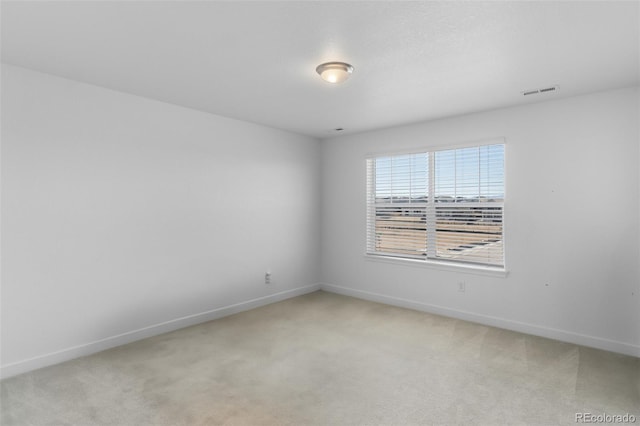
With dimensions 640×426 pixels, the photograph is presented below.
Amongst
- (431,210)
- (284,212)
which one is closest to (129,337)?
(284,212)

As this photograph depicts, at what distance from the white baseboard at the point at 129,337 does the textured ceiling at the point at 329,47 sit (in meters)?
2.37

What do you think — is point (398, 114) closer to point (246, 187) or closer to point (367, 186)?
point (367, 186)

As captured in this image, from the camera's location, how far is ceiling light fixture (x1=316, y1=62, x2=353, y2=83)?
9.00 ft

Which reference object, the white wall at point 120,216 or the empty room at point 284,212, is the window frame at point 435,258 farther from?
the white wall at point 120,216

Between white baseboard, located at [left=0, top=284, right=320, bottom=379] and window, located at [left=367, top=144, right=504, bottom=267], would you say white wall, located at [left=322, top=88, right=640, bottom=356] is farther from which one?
white baseboard, located at [left=0, top=284, right=320, bottom=379]

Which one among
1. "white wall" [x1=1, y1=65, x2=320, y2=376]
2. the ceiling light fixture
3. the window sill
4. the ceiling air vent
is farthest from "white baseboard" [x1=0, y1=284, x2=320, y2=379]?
the ceiling air vent

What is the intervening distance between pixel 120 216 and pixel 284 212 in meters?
2.23

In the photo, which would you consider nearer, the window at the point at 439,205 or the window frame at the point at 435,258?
the window frame at the point at 435,258

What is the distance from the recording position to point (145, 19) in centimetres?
214

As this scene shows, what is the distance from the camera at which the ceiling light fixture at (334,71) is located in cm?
274

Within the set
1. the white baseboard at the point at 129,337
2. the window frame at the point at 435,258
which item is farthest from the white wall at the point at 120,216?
the window frame at the point at 435,258

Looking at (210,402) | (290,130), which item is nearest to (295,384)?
(210,402)

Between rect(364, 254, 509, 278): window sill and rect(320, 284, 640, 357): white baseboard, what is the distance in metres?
0.48

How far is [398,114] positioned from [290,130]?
1.65 meters
